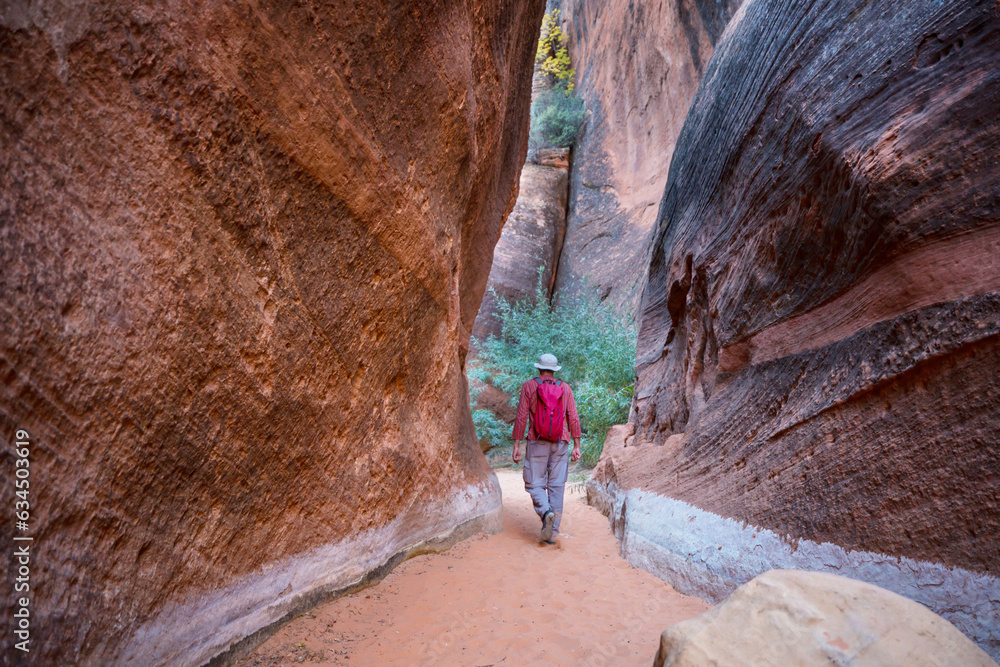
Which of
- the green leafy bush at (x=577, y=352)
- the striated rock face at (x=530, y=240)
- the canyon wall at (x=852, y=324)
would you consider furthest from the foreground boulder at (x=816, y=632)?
the striated rock face at (x=530, y=240)

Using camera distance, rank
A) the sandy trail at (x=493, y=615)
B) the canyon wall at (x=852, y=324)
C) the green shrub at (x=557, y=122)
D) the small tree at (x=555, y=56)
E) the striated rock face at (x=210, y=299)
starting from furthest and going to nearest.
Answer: the small tree at (x=555, y=56) < the green shrub at (x=557, y=122) < the sandy trail at (x=493, y=615) < the canyon wall at (x=852, y=324) < the striated rock face at (x=210, y=299)

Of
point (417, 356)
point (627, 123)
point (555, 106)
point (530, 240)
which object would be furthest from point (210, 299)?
point (555, 106)

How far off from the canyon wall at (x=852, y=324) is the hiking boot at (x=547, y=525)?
2.28 feet

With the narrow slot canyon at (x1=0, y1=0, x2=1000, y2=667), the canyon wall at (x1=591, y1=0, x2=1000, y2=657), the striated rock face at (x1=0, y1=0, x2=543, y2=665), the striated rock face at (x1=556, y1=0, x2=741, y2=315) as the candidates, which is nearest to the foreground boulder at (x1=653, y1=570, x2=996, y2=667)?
the narrow slot canyon at (x1=0, y1=0, x2=1000, y2=667)

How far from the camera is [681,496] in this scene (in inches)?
157

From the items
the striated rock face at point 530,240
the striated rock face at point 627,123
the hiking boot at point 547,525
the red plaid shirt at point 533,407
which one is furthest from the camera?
the striated rock face at point 530,240

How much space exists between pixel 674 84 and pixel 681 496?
11.0 m

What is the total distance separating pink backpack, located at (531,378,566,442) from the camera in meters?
5.12

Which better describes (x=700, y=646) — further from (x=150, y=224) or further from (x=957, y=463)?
(x=150, y=224)

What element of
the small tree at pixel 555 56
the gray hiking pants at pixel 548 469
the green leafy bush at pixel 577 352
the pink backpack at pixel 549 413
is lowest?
the gray hiking pants at pixel 548 469

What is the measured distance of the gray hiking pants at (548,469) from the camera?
5105mm

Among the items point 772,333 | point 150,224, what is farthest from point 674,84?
point 150,224

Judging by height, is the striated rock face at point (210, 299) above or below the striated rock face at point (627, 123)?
below

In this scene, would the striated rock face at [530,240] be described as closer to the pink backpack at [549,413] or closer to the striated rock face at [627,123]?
the striated rock face at [627,123]
